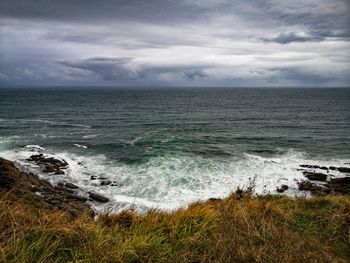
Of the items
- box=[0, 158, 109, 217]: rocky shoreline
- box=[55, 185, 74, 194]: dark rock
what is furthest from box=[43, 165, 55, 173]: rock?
box=[55, 185, 74, 194]: dark rock

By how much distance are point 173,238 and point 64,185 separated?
65.5ft

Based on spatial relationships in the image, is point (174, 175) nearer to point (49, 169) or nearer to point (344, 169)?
point (49, 169)

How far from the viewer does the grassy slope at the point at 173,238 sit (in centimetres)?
497

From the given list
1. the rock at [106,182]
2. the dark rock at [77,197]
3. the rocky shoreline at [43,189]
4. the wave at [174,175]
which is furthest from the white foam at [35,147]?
the dark rock at [77,197]

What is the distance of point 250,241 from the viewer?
218 inches

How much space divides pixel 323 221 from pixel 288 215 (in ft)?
2.78

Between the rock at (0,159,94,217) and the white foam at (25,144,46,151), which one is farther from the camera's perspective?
the white foam at (25,144,46,151)

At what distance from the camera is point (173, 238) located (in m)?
5.96

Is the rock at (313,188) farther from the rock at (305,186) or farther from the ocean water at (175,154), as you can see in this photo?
the ocean water at (175,154)

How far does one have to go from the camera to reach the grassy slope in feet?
16.3

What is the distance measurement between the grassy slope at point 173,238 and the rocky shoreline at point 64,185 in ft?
35.0

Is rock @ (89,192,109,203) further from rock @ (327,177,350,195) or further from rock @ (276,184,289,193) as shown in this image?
rock @ (327,177,350,195)

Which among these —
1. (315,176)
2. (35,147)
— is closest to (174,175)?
(315,176)

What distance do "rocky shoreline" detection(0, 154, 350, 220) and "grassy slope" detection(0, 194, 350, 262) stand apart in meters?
10.7
